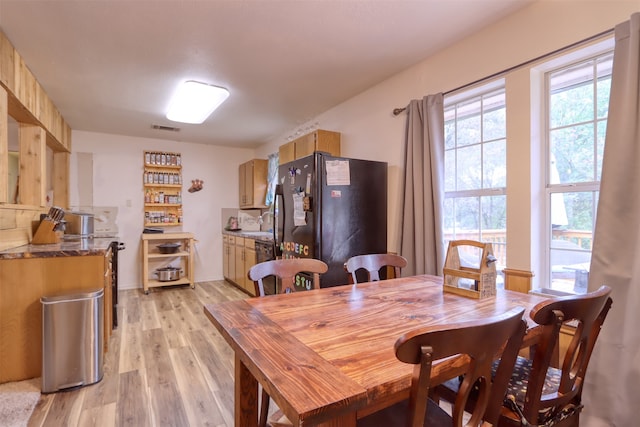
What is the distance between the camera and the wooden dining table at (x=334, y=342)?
705 mm

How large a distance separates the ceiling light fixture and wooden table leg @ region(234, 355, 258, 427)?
Answer: 2.71 metres

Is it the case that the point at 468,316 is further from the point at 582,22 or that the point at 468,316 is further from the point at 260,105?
the point at 260,105

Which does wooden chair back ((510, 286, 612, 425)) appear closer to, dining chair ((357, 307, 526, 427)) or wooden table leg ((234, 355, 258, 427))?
dining chair ((357, 307, 526, 427))

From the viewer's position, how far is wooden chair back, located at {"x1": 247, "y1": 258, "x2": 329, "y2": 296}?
1.62 meters

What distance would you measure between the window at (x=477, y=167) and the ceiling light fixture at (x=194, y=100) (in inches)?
85.4

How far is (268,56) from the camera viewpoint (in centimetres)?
257

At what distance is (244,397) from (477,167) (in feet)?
7.10

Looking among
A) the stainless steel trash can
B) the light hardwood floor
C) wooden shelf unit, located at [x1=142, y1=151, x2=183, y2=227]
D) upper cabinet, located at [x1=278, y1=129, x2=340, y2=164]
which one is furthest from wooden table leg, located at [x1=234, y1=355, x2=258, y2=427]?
wooden shelf unit, located at [x1=142, y1=151, x2=183, y2=227]

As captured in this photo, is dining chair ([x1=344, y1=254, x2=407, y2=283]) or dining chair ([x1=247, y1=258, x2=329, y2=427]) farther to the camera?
dining chair ([x1=344, y1=254, x2=407, y2=283])

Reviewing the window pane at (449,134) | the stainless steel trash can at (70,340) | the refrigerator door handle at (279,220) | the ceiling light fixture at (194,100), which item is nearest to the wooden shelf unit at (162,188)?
the ceiling light fixture at (194,100)

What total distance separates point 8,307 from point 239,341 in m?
2.21

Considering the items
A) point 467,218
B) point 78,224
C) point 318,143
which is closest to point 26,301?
point 78,224

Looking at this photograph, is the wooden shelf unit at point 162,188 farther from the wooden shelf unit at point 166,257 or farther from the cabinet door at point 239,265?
the cabinet door at point 239,265

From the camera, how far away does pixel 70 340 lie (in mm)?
2127
